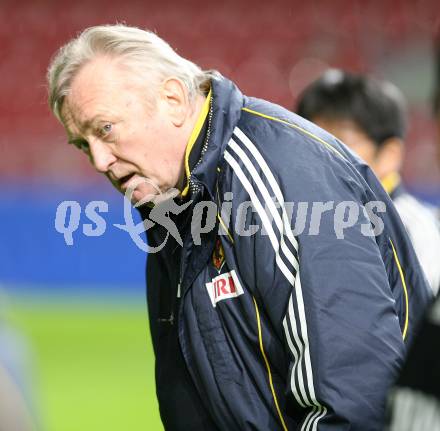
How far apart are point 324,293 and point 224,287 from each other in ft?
0.89

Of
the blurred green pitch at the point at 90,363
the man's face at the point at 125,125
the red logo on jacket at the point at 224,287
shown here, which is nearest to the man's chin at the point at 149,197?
the man's face at the point at 125,125

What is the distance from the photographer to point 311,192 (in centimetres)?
213

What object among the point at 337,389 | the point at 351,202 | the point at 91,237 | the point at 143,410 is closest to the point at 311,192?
the point at 351,202

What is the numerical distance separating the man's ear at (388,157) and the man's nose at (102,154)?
1.55 meters

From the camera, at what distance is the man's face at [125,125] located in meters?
2.37

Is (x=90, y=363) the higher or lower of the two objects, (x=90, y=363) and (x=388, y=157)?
the lower

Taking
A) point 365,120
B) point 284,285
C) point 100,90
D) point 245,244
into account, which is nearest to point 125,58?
point 100,90

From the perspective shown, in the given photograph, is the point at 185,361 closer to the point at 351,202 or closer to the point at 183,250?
the point at 183,250

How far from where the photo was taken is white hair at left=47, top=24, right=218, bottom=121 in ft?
7.81

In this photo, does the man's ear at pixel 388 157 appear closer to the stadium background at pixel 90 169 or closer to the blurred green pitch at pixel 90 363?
the blurred green pitch at pixel 90 363

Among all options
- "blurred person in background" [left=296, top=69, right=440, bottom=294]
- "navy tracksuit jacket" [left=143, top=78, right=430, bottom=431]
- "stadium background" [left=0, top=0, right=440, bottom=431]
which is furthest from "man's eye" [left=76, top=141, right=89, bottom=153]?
"stadium background" [left=0, top=0, right=440, bottom=431]

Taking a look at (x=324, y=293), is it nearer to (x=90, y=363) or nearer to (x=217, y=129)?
(x=217, y=129)

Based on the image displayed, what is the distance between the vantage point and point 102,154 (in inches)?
97.5

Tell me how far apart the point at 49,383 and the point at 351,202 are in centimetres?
477
